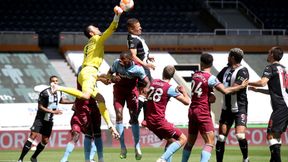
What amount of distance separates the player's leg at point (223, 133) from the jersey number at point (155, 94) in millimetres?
1570

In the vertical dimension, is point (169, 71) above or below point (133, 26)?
below

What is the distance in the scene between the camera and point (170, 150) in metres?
15.2

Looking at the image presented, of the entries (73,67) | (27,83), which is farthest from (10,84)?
(73,67)

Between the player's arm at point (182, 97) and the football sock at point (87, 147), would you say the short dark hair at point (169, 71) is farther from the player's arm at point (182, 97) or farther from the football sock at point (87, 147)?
the football sock at point (87, 147)

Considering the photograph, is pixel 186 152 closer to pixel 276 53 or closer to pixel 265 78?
pixel 265 78

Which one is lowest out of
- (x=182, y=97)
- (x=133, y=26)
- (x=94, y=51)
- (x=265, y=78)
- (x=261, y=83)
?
(x=182, y=97)

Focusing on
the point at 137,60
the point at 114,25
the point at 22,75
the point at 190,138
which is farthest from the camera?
the point at 22,75

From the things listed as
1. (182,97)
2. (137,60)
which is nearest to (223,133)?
(182,97)

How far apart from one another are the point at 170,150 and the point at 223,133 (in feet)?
4.23

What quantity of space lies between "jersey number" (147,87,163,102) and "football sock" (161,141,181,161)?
0.90 metres

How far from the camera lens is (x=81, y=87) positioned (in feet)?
52.5

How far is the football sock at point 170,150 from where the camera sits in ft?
49.8

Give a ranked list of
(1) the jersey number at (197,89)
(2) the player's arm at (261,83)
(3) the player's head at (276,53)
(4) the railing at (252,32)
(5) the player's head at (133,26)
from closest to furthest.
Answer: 1. (1) the jersey number at (197,89)
2. (2) the player's arm at (261,83)
3. (3) the player's head at (276,53)
4. (5) the player's head at (133,26)
5. (4) the railing at (252,32)

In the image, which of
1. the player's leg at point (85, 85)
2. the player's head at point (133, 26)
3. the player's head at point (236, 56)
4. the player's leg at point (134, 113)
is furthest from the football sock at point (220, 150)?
the player's head at point (133, 26)
